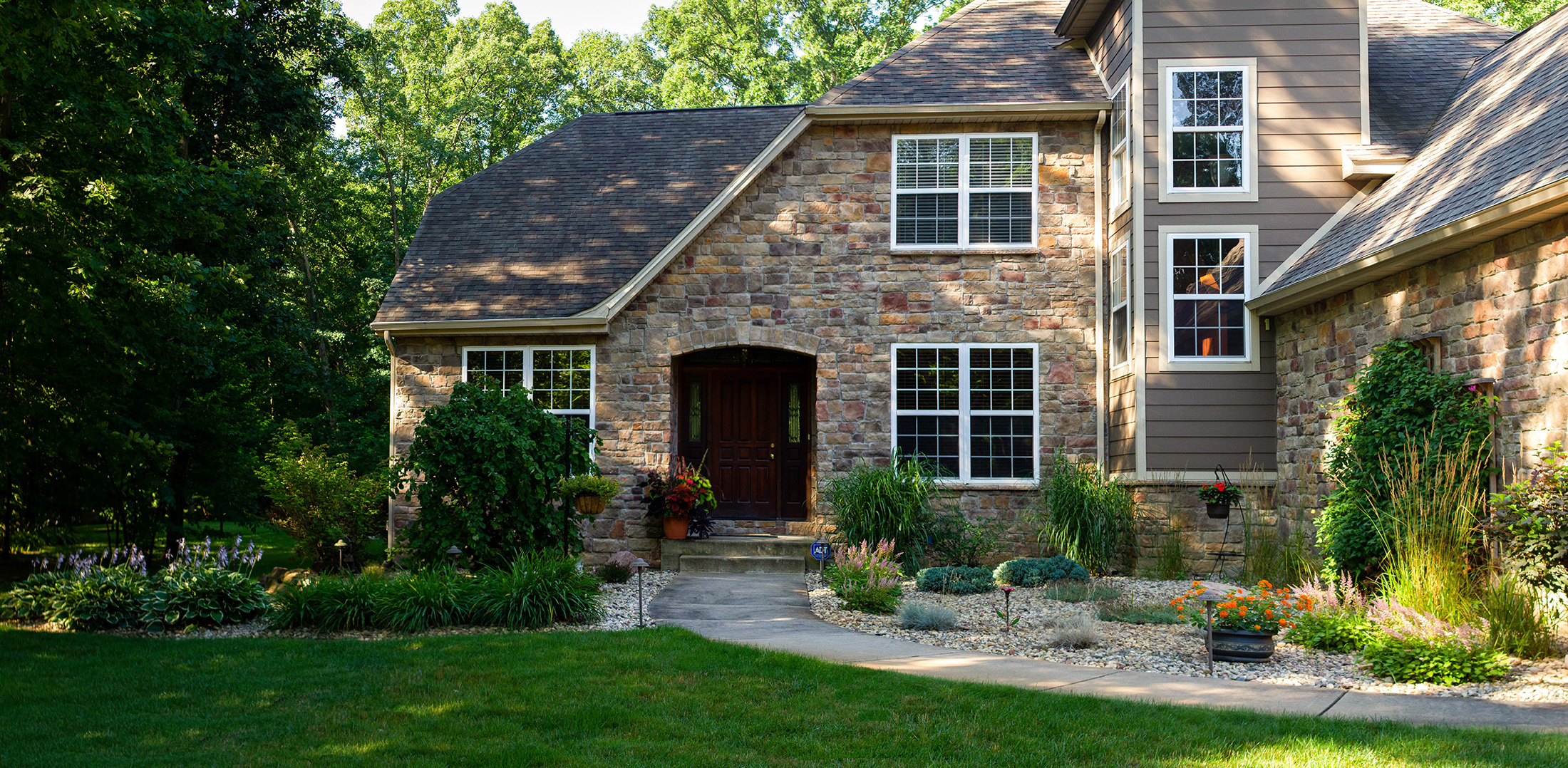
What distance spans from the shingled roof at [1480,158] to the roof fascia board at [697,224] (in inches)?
227

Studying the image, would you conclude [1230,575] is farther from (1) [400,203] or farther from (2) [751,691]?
(1) [400,203]

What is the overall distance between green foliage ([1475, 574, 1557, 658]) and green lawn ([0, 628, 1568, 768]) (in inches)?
79.7

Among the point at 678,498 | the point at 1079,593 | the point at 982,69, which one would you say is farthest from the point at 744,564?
the point at 982,69

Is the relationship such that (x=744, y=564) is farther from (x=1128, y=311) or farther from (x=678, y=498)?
(x=1128, y=311)

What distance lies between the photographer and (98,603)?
8.58 metres

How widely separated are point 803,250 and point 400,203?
1771 centimetres

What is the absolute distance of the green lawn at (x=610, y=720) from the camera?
4734 millimetres

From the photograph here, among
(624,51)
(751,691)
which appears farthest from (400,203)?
(751,691)

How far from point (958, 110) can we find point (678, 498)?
570 centimetres

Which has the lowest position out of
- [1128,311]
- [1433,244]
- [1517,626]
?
[1517,626]

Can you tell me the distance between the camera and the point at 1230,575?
1130 cm

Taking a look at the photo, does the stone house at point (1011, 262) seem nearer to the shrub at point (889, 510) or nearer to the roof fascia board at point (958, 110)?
the roof fascia board at point (958, 110)

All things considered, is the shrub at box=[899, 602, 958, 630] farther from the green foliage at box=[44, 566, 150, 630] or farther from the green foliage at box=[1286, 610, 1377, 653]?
the green foliage at box=[44, 566, 150, 630]

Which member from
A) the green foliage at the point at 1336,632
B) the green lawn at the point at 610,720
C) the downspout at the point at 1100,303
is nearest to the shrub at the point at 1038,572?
the downspout at the point at 1100,303
